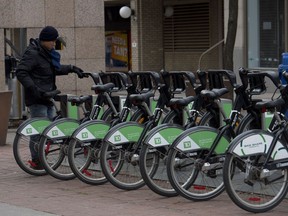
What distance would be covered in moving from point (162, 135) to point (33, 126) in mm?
2171

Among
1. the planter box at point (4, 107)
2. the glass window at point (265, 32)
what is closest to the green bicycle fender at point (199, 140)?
the planter box at point (4, 107)

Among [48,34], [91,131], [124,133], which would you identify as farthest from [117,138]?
[48,34]

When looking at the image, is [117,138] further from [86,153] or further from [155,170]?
[86,153]

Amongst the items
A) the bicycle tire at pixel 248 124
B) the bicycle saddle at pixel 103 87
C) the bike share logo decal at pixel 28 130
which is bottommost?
the bike share logo decal at pixel 28 130

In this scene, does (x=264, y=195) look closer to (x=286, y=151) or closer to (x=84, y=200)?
(x=286, y=151)

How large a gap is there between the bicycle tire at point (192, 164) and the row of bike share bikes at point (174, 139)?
1 cm

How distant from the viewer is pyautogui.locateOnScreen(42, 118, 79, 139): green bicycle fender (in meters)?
10.1

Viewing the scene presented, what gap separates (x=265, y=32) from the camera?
89.2 feet

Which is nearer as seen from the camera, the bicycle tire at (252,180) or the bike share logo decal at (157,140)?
the bicycle tire at (252,180)

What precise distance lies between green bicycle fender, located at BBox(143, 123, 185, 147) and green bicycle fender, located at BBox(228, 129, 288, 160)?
123 centimetres

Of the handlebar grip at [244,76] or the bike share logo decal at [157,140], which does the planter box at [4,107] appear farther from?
the handlebar grip at [244,76]

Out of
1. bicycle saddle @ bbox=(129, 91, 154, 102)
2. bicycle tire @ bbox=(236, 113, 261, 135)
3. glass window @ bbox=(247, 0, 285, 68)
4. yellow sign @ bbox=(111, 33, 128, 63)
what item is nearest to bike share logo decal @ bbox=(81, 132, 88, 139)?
bicycle saddle @ bbox=(129, 91, 154, 102)

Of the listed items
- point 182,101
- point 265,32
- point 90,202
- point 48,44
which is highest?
point 265,32

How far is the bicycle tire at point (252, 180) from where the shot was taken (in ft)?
25.7
